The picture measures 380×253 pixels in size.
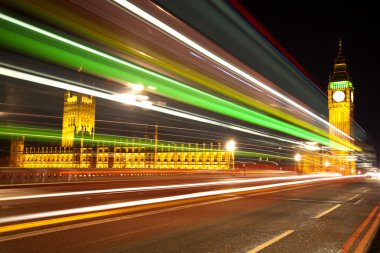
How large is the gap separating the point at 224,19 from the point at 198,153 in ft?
217

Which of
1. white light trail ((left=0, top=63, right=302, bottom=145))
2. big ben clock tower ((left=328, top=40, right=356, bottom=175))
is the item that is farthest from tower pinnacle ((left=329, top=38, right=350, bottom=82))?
white light trail ((left=0, top=63, right=302, bottom=145))

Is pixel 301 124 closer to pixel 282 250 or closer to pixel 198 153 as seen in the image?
pixel 282 250

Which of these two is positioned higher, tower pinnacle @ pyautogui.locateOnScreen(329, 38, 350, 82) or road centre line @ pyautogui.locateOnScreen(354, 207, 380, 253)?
tower pinnacle @ pyautogui.locateOnScreen(329, 38, 350, 82)

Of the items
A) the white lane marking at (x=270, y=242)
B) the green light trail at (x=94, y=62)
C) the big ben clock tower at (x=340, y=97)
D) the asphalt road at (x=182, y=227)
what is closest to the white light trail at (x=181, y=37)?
the green light trail at (x=94, y=62)

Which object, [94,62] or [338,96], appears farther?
[338,96]

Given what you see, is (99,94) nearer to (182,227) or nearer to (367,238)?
(182,227)

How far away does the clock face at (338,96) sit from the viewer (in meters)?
119

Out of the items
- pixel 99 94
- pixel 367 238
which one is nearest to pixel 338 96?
pixel 99 94

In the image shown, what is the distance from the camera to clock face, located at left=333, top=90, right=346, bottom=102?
119 metres

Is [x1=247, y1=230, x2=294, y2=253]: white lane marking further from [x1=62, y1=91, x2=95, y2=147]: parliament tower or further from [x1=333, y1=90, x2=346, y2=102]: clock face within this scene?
[x1=333, y1=90, x2=346, y2=102]: clock face

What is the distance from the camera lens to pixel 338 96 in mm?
120000

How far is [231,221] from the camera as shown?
9.37 m

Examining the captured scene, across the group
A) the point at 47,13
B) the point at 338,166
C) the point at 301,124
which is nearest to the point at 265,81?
the point at 301,124

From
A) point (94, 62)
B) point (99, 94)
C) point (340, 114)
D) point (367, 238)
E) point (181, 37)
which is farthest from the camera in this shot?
point (340, 114)
